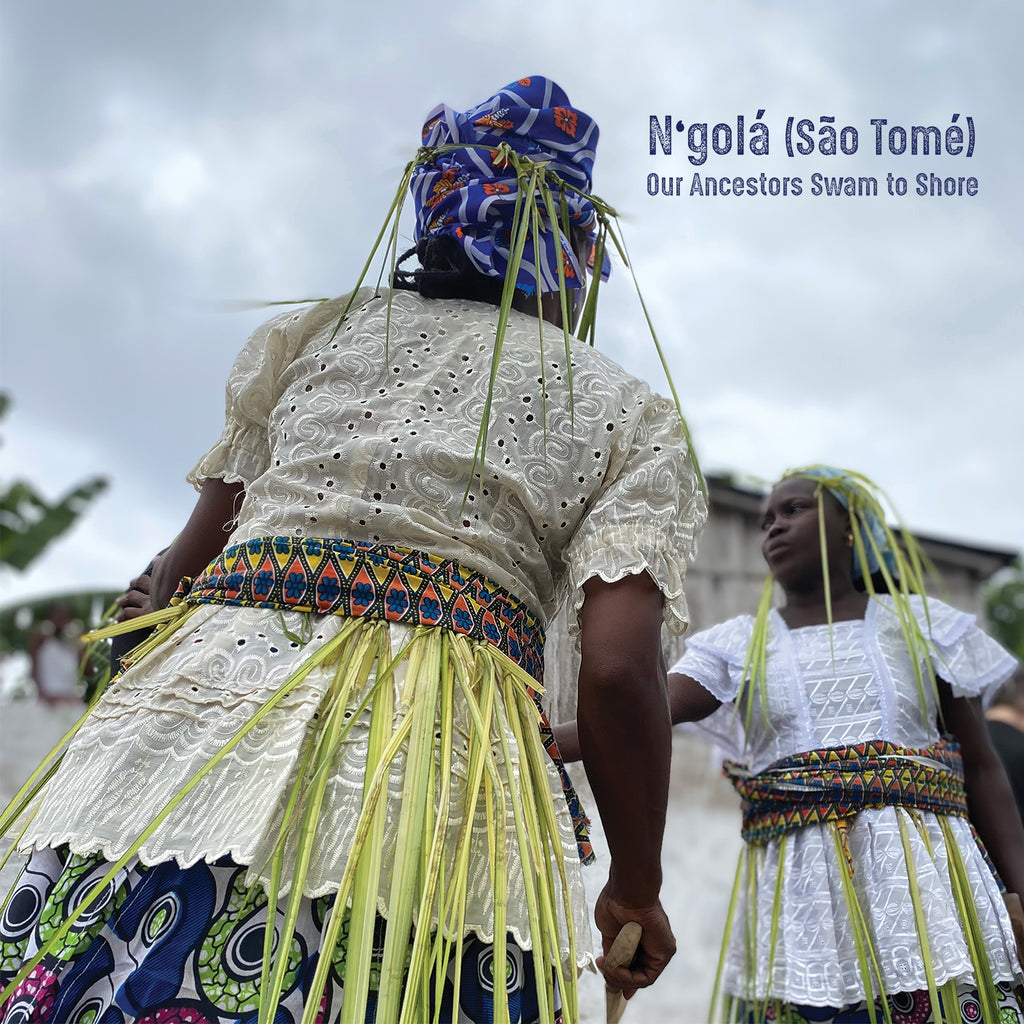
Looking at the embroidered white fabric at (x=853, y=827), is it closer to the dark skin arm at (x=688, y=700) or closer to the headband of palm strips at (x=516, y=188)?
the dark skin arm at (x=688, y=700)

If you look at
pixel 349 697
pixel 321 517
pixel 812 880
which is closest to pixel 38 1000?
pixel 349 697

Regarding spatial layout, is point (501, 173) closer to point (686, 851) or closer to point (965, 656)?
point (965, 656)

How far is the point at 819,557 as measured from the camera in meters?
3.13

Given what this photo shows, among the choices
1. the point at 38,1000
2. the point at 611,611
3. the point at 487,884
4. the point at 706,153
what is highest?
the point at 706,153

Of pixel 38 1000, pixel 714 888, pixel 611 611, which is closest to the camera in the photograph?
pixel 38 1000

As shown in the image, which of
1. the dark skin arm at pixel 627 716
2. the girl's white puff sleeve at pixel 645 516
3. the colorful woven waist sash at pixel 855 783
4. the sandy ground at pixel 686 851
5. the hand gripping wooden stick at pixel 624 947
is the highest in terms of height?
the sandy ground at pixel 686 851

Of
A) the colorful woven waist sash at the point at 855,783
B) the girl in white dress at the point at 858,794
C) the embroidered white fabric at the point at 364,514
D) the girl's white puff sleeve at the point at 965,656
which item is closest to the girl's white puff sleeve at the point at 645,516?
the embroidered white fabric at the point at 364,514

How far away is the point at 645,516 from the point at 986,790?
5.45ft

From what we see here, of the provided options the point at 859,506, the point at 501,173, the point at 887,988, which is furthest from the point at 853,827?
the point at 501,173

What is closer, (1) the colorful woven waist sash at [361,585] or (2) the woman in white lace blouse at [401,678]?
(2) the woman in white lace blouse at [401,678]

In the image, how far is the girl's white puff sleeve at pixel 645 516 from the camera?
5.11 feet

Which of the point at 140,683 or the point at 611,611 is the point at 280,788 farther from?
the point at 611,611

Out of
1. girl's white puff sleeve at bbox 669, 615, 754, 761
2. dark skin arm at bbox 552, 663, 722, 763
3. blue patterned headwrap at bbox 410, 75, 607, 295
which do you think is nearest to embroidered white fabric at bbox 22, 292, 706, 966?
blue patterned headwrap at bbox 410, 75, 607, 295

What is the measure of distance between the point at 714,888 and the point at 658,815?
6544 millimetres
